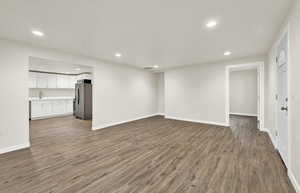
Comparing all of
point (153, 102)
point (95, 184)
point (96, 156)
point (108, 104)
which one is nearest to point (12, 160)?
point (96, 156)

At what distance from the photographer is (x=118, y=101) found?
5.67 m

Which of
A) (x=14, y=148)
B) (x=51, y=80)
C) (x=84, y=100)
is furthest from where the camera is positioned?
(x=51, y=80)

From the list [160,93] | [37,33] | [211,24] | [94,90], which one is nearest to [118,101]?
[94,90]

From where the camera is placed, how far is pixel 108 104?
5258 mm

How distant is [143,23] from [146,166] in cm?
255

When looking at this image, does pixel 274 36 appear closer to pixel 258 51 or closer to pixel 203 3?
pixel 258 51

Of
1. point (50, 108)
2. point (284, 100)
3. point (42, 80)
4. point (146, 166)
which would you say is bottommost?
point (146, 166)

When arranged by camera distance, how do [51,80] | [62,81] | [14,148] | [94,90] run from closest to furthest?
[14,148], [94,90], [51,80], [62,81]

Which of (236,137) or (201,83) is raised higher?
(201,83)

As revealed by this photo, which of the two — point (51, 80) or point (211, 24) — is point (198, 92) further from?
point (51, 80)

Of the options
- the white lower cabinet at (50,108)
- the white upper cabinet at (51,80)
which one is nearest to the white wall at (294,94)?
the white upper cabinet at (51,80)

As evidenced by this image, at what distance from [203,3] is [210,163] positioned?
8.60ft

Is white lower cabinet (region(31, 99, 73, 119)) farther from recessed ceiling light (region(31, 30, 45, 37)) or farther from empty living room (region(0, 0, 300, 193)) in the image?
recessed ceiling light (region(31, 30, 45, 37))

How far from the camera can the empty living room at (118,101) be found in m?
1.90
